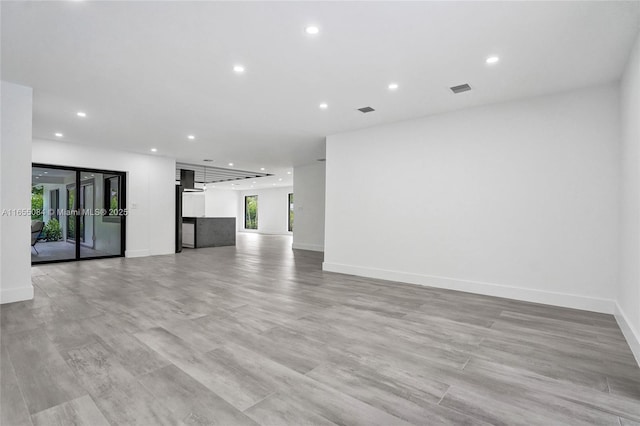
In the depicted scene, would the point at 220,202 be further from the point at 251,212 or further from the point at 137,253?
the point at 137,253

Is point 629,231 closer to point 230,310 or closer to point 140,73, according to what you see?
point 230,310

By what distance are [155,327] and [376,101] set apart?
12.6 feet

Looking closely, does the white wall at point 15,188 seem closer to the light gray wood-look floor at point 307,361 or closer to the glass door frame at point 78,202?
the light gray wood-look floor at point 307,361

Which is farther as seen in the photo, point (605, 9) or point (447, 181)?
point (447, 181)

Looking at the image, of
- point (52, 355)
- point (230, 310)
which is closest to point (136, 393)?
point (52, 355)

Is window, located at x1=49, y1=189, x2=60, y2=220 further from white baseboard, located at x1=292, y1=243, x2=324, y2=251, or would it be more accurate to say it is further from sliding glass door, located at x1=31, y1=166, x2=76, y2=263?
white baseboard, located at x1=292, y1=243, x2=324, y2=251

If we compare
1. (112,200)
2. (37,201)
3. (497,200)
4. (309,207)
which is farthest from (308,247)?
(37,201)

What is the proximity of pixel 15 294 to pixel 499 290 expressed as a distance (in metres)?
6.24

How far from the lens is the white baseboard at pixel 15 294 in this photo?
375 centimetres

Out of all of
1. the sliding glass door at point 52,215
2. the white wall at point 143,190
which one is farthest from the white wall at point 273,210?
the sliding glass door at point 52,215

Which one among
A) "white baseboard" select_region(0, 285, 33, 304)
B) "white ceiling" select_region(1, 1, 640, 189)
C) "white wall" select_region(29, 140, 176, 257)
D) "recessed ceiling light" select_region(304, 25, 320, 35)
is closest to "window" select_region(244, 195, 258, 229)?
"white wall" select_region(29, 140, 176, 257)

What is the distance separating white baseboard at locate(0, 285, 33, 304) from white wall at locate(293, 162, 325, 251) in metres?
6.92

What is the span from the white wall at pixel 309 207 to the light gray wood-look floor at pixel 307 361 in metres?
5.68

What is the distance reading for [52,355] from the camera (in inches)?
94.5
